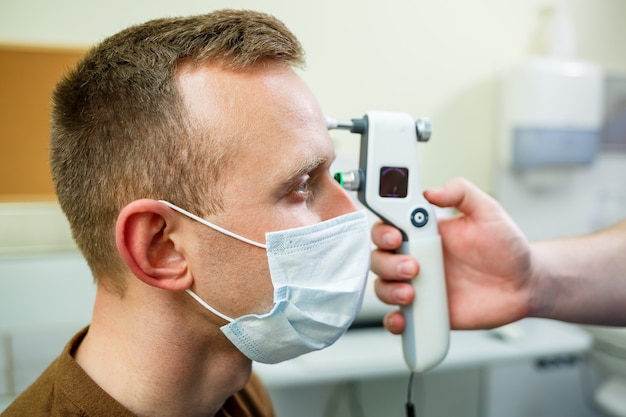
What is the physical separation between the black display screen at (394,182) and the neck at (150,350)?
0.37 meters

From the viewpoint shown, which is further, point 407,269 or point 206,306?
point 407,269

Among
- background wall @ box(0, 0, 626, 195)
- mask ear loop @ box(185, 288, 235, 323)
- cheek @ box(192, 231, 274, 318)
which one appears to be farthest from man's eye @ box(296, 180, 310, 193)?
background wall @ box(0, 0, 626, 195)

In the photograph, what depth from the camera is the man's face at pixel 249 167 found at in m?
0.74

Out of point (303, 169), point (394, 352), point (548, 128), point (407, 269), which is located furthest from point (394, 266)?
point (548, 128)

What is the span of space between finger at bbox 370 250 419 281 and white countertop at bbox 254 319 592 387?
45cm

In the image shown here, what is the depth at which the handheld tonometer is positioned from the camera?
2.95 feet

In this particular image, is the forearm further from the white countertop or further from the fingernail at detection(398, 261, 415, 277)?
the white countertop

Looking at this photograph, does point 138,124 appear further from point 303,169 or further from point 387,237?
point 387,237

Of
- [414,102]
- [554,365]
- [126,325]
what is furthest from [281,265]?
[554,365]

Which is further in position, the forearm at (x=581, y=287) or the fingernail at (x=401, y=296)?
the forearm at (x=581, y=287)

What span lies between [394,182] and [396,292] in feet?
0.67

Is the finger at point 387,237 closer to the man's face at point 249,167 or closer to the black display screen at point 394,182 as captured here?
the black display screen at point 394,182

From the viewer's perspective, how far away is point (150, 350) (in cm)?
76

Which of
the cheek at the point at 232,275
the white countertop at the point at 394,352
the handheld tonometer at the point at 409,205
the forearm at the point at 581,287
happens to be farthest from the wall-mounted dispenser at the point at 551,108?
the cheek at the point at 232,275
